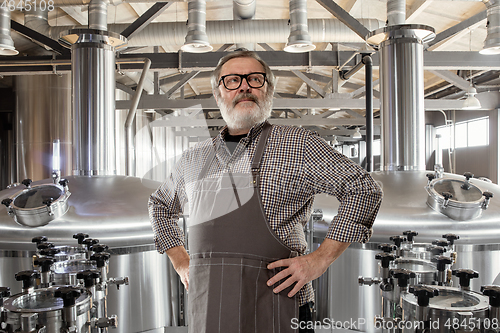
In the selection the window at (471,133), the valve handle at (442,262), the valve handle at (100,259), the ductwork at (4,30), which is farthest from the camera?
the window at (471,133)

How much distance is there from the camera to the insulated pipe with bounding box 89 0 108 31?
3174mm

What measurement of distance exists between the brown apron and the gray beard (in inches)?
6.8

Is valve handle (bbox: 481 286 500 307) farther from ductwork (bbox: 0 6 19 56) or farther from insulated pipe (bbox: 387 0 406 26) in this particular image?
ductwork (bbox: 0 6 19 56)

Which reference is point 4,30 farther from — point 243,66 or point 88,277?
point 243,66

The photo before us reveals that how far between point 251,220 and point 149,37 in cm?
405

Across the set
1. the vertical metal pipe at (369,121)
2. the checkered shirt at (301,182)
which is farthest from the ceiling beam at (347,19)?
the checkered shirt at (301,182)

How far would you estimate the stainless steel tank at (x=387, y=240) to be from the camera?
96.1 inches

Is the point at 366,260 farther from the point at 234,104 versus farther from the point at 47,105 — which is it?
the point at 47,105

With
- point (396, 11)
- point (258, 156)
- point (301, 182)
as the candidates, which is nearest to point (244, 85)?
point (258, 156)

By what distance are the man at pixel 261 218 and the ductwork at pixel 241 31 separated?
Answer: 11.2 ft

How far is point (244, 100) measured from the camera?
128cm

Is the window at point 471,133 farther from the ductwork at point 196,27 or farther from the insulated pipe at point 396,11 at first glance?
the ductwork at point 196,27

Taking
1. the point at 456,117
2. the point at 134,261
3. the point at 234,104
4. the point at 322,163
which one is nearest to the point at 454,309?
the point at 322,163

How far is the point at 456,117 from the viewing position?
10688mm
